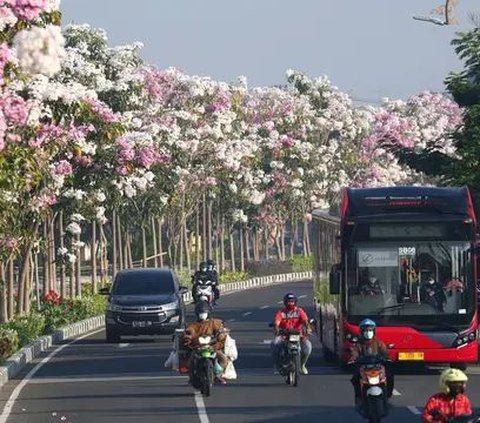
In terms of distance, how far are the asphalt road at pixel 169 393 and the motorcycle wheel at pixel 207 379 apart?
0.61 ft

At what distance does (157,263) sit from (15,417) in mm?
44413

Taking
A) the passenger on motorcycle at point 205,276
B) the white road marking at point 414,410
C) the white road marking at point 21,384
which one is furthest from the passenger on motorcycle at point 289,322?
the passenger on motorcycle at point 205,276

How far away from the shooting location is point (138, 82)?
1984 inches

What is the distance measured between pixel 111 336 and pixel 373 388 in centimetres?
2093

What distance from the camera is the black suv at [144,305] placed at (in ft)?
131

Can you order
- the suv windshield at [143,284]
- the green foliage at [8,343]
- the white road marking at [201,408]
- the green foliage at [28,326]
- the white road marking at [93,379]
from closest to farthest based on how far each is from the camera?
1. the white road marking at [201,408]
2. the white road marking at [93,379]
3. the green foliage at [8,343]
4. the green foliage at [28,326]
5. the suv windshield at [143,284]

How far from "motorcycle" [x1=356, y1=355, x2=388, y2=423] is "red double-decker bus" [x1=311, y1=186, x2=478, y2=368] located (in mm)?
6850

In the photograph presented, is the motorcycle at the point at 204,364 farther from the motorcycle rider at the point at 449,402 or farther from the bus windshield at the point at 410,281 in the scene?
the motorcycle rider at the point at 449,402

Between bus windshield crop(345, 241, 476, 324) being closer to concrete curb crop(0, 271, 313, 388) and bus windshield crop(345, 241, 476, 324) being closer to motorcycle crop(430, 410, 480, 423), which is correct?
concrete curb crop(0, 271, 313, 388)

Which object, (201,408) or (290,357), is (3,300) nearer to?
(290,357)

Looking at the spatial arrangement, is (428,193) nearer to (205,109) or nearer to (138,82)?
(138,82)

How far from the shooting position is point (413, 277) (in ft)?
90.9

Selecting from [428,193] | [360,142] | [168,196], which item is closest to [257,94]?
[360,142]

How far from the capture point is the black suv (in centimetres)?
3978
